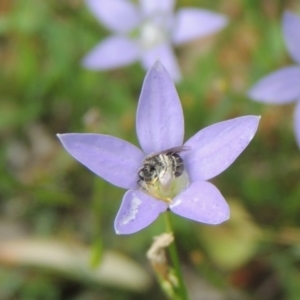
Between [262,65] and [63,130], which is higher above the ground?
[262,65]

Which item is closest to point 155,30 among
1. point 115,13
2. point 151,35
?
point 151,35

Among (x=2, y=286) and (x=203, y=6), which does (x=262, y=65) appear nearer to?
(x=203, y=6)

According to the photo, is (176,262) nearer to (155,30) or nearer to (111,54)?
(111,54)

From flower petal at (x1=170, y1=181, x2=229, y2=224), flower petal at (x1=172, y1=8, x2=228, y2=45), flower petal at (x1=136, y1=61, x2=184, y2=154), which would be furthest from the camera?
flower petal at (x1=172, y1=8, x2=228, y2=45)

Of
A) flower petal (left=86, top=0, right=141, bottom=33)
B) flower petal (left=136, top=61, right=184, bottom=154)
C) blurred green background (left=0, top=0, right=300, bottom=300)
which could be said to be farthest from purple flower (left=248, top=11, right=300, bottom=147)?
flower petal (left=86, top=0, right=141, bottom=33)

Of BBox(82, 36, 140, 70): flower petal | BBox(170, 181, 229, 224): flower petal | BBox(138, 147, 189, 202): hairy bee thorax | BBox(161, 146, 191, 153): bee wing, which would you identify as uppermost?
BBox(161, 146, 191, 153): bee wing

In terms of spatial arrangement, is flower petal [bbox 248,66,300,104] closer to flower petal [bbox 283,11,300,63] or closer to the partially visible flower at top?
flower petal [bbox 283,11,300,63]

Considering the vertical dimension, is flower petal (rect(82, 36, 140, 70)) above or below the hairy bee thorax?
below

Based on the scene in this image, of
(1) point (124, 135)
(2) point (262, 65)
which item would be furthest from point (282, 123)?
(1) point (124, 135)
